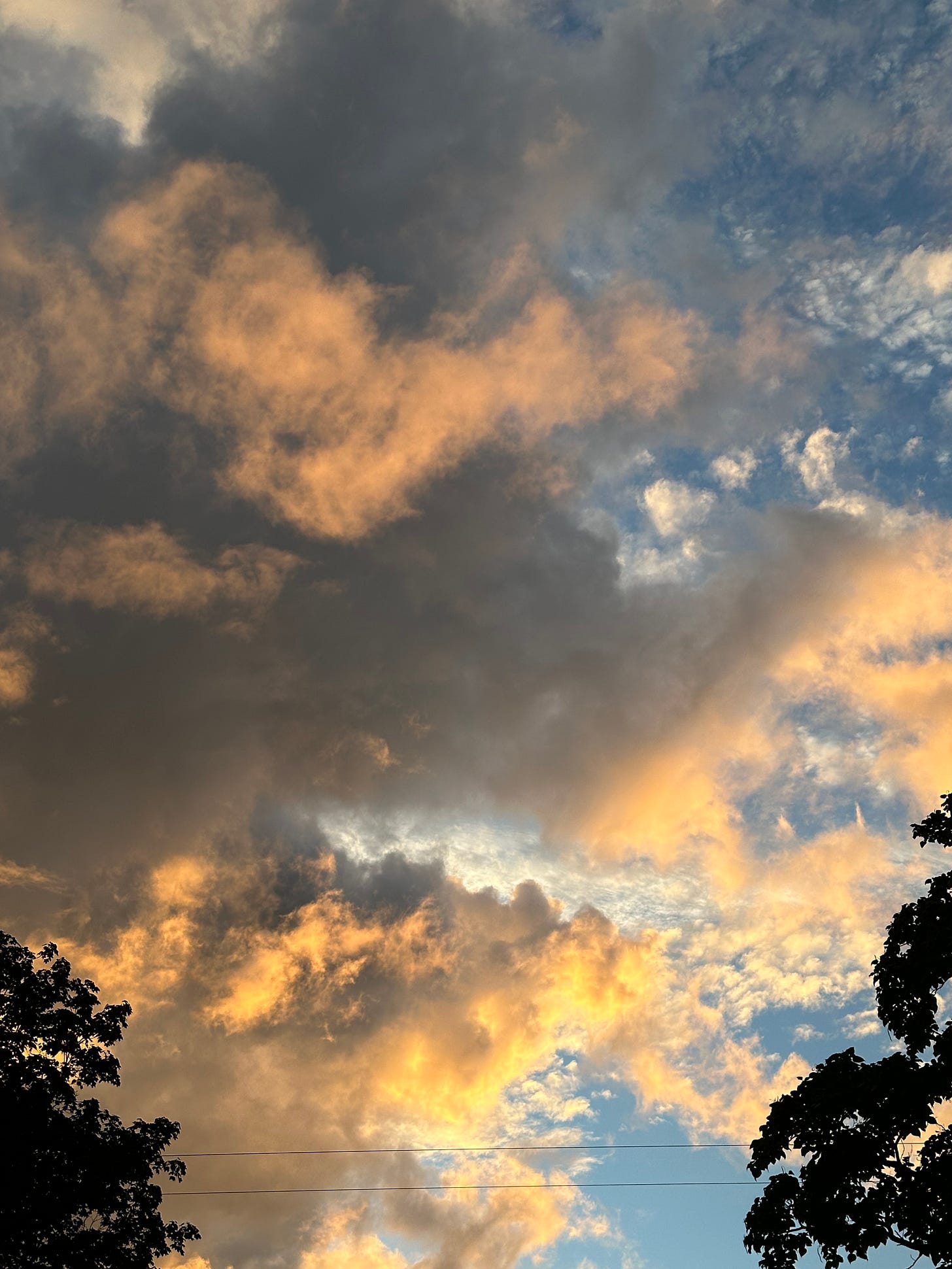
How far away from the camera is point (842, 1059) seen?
59.7ft

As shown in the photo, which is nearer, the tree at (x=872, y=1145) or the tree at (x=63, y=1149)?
the tree at (x=872, y=1145)

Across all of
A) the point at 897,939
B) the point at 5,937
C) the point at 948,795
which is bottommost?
the point at 897,939

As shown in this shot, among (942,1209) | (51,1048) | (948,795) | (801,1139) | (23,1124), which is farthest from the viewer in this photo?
(51,1048)

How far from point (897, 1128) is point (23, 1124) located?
24.5 meters

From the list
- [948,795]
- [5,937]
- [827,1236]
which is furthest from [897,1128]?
[5,937]

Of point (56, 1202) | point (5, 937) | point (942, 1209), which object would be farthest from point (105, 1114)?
point (942, 1209)

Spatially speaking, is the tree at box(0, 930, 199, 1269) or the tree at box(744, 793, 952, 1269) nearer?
the tree at box(744, 793, 952, 1269)

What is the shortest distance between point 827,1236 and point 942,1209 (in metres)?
2.19

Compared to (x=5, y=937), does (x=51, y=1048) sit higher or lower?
→ lower

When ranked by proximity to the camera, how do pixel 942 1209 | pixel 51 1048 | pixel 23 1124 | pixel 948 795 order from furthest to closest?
pixel 51 1048 < pixel 23 1124 < pixel 948 795 < pixel 942 1209

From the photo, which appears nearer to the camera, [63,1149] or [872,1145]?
[872,1145]

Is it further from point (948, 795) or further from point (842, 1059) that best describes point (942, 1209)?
point (948, 795)

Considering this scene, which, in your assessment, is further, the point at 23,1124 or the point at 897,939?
the point at 23,1124

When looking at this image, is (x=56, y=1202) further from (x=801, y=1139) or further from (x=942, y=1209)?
(x=942, y=1209)
